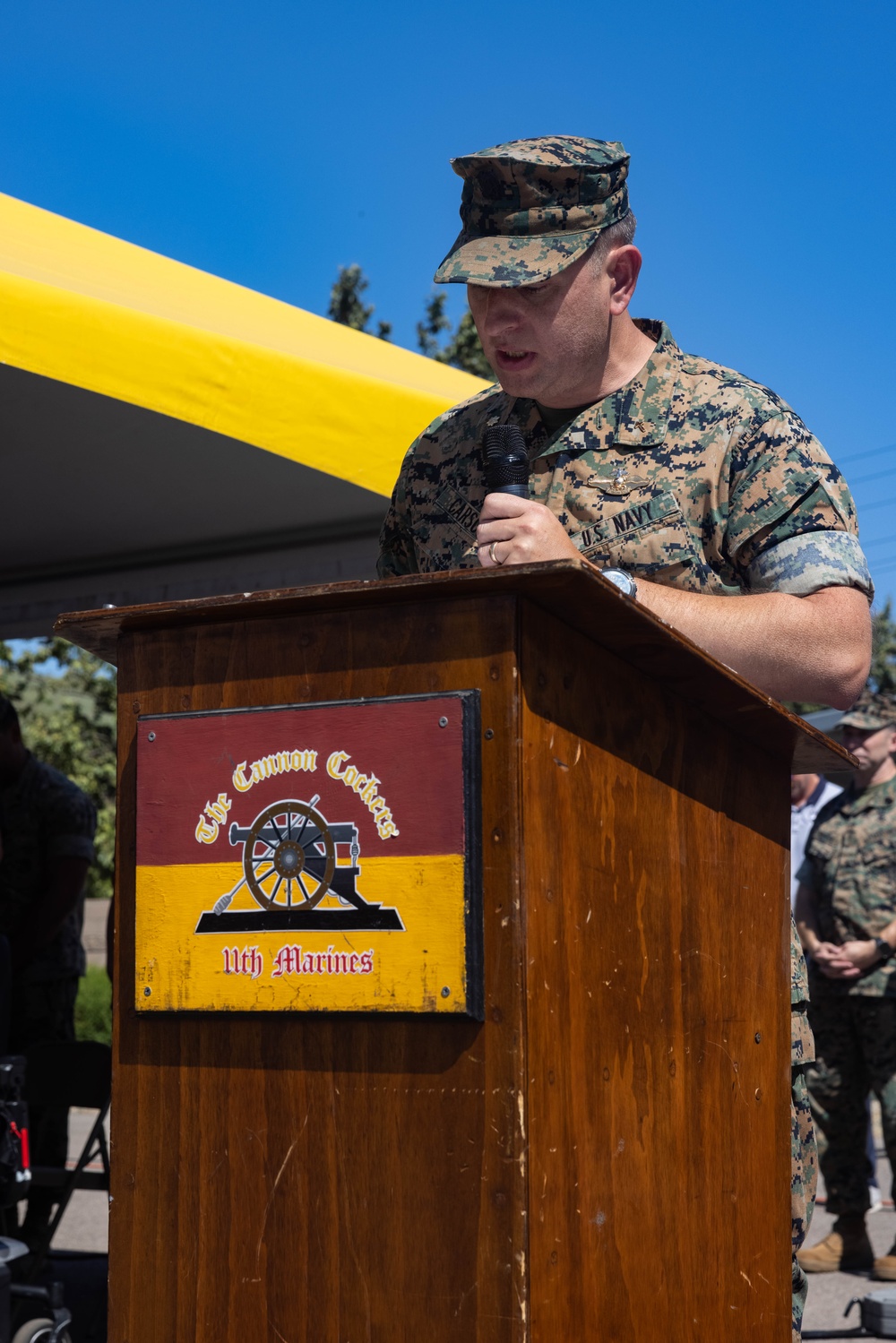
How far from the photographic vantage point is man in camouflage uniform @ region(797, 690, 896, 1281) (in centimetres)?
602

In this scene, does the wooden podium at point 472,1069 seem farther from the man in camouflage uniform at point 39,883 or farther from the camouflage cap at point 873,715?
the camouflage cap at point 873,715

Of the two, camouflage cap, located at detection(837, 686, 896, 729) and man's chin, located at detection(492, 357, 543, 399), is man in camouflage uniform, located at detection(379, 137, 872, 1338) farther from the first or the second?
camouflage cap, located at detection(837, 686, 896, 729)

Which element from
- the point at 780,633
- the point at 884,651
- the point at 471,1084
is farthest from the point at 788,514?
the point at 884,651

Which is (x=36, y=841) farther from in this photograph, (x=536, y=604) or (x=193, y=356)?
(x=536, y=604)

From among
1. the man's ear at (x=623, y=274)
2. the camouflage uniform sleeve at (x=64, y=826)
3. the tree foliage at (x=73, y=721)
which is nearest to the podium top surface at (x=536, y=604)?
the man's ear at (x=623, y=274)

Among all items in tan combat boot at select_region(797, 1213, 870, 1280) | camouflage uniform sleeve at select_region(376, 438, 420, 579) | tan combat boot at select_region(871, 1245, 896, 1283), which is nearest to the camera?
camouflage uniform sleeve at select_region(376, 438, 420, 579)

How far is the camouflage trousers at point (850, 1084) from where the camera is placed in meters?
6.00

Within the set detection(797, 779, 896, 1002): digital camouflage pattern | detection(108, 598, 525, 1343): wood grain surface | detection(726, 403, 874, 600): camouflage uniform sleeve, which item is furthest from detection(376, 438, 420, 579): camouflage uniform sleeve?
detection(797, 779, 896, 1002): digital camouflage pattern

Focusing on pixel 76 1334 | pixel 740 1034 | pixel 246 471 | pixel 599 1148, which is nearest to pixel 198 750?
pixel 599 1148

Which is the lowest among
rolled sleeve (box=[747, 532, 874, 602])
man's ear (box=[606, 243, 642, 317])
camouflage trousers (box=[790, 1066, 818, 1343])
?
camouflage trousers (box=[790, 1066, 818, 1343])

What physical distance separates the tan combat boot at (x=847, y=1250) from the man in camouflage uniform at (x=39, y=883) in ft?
9.94

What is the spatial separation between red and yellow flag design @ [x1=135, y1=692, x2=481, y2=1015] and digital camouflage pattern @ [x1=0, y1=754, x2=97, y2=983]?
432cm

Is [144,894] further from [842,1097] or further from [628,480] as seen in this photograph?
[842,1097]

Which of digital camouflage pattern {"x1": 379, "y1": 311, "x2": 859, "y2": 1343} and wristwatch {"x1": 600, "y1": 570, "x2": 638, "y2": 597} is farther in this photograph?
digital camouflage pattern {"x1": 379, "y1": 311, "x2": 859, "y2": 1343}
